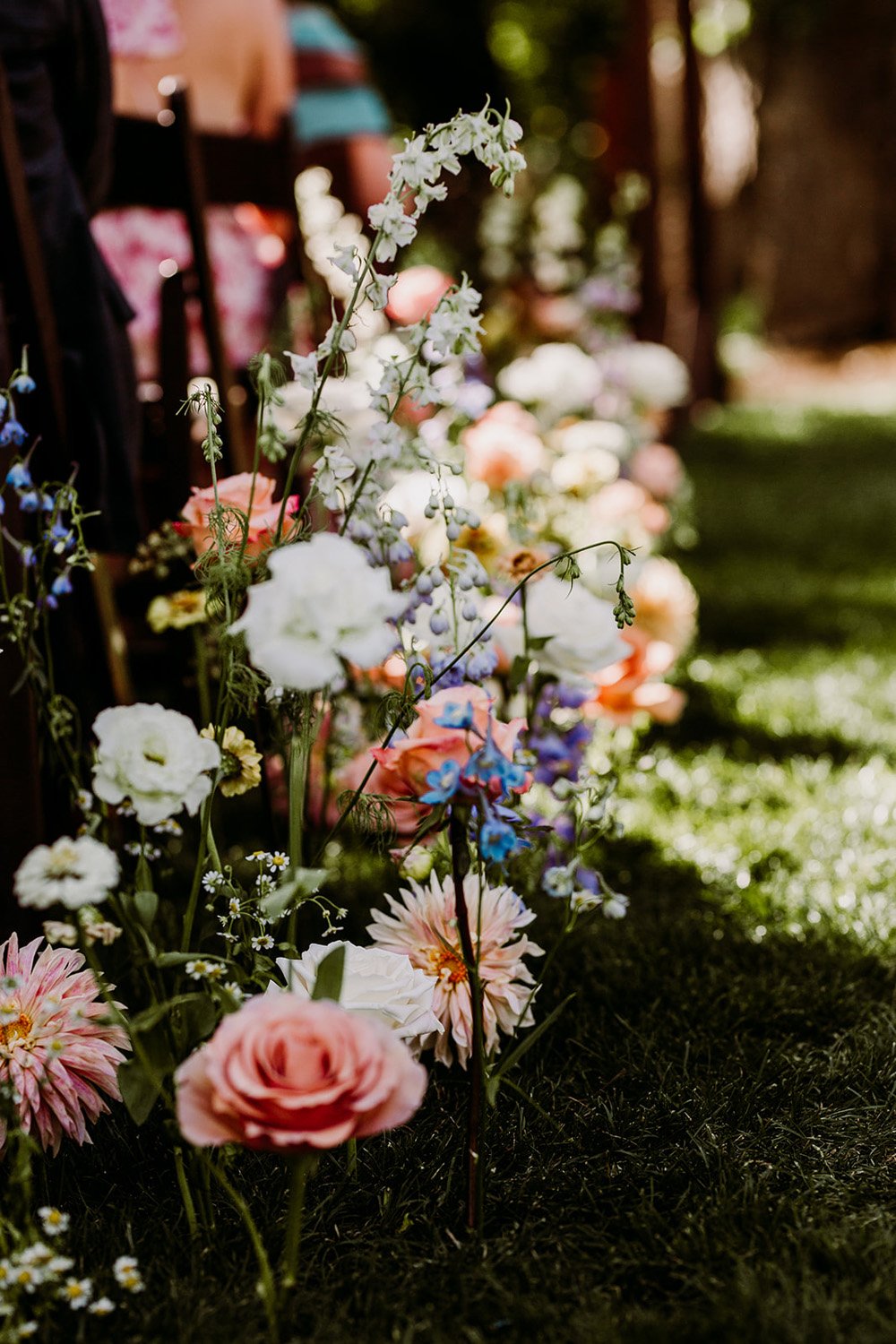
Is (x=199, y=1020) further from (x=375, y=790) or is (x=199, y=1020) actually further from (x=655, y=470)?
(x=655, y=470)

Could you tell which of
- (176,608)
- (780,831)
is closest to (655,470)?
(780,831)

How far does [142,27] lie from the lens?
2586 millimetres

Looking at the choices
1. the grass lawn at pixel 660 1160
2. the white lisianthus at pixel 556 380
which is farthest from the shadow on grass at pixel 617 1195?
the white lisianthus at pixel 556 380

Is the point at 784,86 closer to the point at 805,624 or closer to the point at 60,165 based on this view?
the point at 805,624

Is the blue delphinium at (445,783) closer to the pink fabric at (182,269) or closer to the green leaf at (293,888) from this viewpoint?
the green leaf at (293,888)

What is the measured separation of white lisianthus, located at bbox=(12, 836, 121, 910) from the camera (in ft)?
3.40

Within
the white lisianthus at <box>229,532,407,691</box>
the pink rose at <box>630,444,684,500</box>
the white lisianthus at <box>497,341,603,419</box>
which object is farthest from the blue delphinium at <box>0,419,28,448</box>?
the pink rose at <box>630,444,684,500</box>

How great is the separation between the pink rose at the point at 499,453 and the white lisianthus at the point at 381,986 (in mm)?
1262

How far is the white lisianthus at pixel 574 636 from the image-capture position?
169 cm

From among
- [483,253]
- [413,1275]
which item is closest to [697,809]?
[413,1275]

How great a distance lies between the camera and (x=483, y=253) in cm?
596

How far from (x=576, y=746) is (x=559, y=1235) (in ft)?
Answer: 2.65

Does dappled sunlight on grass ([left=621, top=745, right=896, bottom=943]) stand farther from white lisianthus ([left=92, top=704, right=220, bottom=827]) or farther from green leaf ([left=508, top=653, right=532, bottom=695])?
white lisianthus ([left=92, top=704, right=220, bottom=827])

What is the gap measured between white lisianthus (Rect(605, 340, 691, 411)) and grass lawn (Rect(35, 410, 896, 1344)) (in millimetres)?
1642
